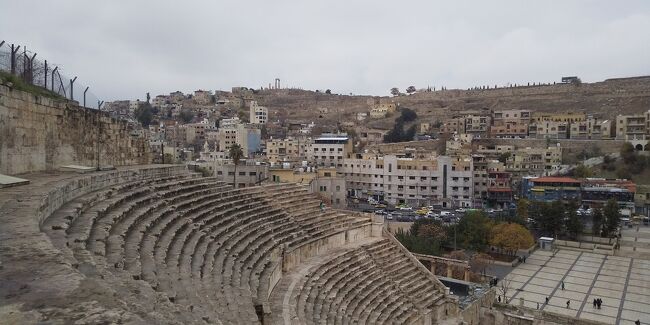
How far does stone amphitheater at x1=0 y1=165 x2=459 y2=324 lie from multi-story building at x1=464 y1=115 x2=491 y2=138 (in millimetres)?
56737

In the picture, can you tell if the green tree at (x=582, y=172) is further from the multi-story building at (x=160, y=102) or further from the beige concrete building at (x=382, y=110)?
the multi-story building at (x=160, y=102)

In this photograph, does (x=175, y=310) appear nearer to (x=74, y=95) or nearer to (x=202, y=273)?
(x=202, y=273)

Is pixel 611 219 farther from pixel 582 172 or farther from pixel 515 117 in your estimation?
pixel 515 117

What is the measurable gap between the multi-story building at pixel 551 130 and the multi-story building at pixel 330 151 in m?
33.0

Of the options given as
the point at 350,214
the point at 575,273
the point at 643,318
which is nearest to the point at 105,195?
the point at 350,214

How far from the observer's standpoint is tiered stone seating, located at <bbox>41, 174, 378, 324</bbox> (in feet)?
22.2

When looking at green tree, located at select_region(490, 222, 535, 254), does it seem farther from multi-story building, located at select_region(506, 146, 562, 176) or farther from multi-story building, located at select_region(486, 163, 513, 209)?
multi-story building, located at select_region(506, 146, 562, 176)

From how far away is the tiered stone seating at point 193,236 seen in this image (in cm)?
676

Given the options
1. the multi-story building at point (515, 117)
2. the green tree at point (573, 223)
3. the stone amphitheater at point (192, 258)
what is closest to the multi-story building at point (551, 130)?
the multi-story building at point (515, 117)

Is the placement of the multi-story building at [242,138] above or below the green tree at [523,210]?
above

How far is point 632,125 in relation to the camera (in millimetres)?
60812

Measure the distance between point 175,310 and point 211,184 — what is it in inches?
444

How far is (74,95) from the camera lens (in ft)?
52.9

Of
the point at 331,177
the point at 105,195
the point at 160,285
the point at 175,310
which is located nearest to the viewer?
the point at 175,310
